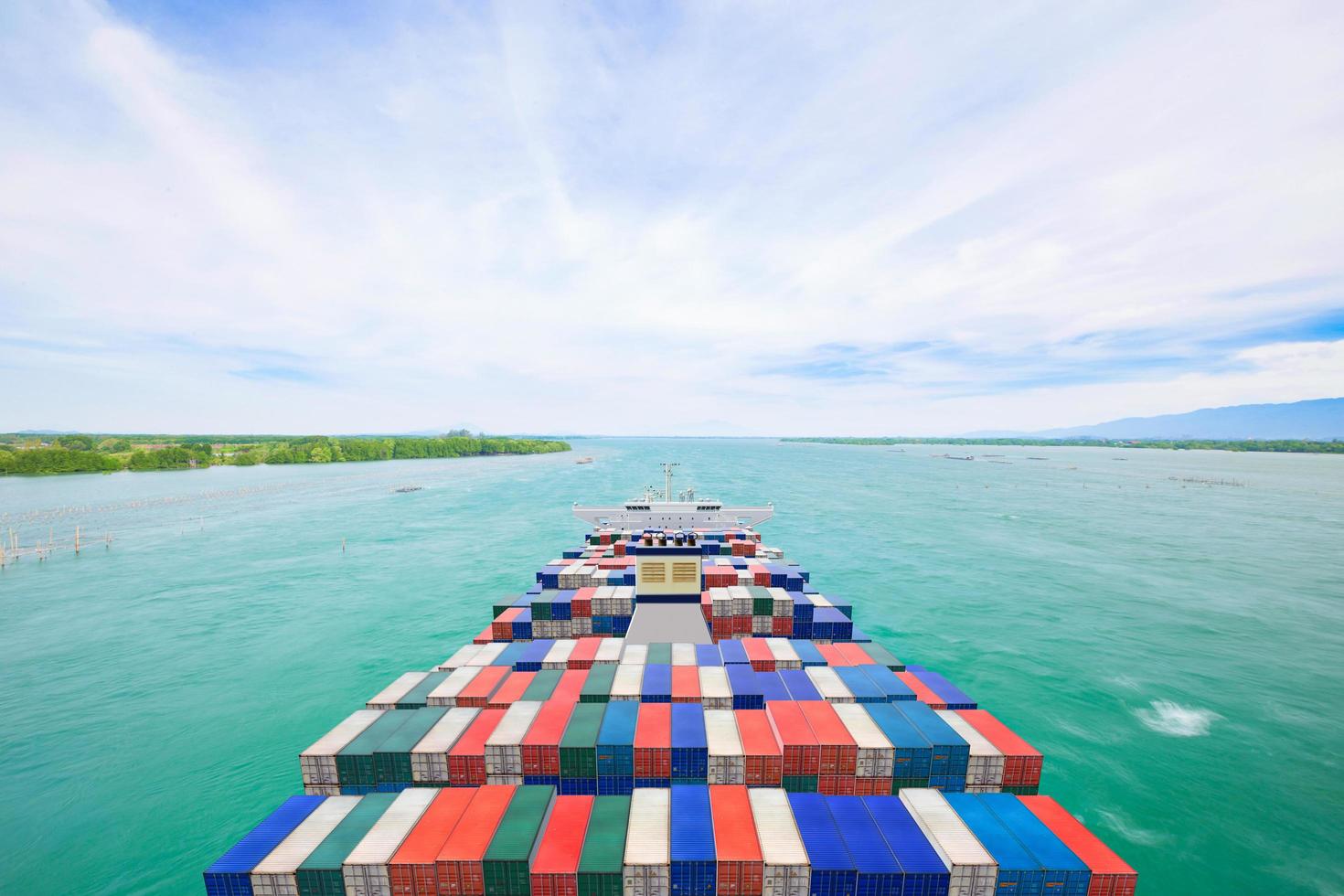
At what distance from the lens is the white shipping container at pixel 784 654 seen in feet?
82.7

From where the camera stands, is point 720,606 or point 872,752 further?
point 720,606

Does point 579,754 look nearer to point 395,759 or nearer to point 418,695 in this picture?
point 395,759

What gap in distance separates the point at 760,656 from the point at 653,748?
411 inches

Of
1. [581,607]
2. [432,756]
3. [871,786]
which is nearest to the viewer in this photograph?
[871,786]

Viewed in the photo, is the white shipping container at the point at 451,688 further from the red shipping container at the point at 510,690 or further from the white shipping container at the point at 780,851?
the white shipping container at the point at 780,851

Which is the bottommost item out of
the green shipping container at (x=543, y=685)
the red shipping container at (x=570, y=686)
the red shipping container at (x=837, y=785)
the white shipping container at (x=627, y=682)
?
the red shipping container at (x=837, y=785)

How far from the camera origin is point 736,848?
13.9 m

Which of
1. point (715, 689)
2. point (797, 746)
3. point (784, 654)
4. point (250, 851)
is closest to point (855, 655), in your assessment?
point (784, 654)

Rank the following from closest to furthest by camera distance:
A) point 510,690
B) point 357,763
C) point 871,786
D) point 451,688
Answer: point 871,786 < point 357,763 < point 510,690 < point 451,688

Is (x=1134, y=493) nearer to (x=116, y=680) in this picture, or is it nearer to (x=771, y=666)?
(x=771, y=666)

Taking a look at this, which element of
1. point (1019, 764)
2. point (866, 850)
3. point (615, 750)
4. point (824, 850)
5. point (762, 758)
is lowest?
point (866, 850)

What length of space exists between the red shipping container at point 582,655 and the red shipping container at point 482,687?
3.37 meters

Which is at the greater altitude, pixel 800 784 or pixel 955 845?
pixel 955 845

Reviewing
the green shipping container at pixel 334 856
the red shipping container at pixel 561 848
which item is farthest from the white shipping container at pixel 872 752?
the green shipping container at pixel 334 856
